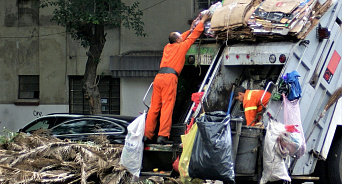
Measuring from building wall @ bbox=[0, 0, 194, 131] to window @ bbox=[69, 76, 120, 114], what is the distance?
0.97 feet

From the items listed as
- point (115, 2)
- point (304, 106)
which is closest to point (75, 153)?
point (304, 106)

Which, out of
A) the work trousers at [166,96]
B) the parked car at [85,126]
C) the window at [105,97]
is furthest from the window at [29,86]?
Result: the work trousers at [166,96]

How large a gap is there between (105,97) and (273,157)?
13.7m

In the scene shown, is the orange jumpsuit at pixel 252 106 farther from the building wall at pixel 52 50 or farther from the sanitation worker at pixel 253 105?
the building wall at pixel 52 50

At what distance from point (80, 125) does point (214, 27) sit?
4866mm

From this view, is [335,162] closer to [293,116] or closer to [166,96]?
[293,116]

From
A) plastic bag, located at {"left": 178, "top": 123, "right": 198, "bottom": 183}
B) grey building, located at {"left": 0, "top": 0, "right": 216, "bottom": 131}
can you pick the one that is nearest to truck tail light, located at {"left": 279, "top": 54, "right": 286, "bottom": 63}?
plastic bag, located at {"left": 178, "top": 123, "right": 198, "bottom": 183}

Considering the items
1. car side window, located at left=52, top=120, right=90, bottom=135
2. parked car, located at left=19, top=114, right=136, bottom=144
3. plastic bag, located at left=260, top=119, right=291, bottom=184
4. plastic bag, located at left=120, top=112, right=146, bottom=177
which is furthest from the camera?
car side window, located at left=52, top=120, right=90, bottom=135

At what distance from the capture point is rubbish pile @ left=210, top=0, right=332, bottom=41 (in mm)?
7156

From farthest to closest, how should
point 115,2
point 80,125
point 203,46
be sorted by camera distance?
point 115,2
point 80,125
point 203,46

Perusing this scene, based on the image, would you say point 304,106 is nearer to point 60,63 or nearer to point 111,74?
point 111,74

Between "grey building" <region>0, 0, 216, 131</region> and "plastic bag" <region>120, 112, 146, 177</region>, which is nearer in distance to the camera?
"plastic bag" <region>120, 112, 146, 177</region>

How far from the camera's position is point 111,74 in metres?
19.2

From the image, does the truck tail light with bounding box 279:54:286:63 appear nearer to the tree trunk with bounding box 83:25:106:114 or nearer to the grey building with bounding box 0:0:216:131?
the tree trunk with bounding box 83:25:106:114
